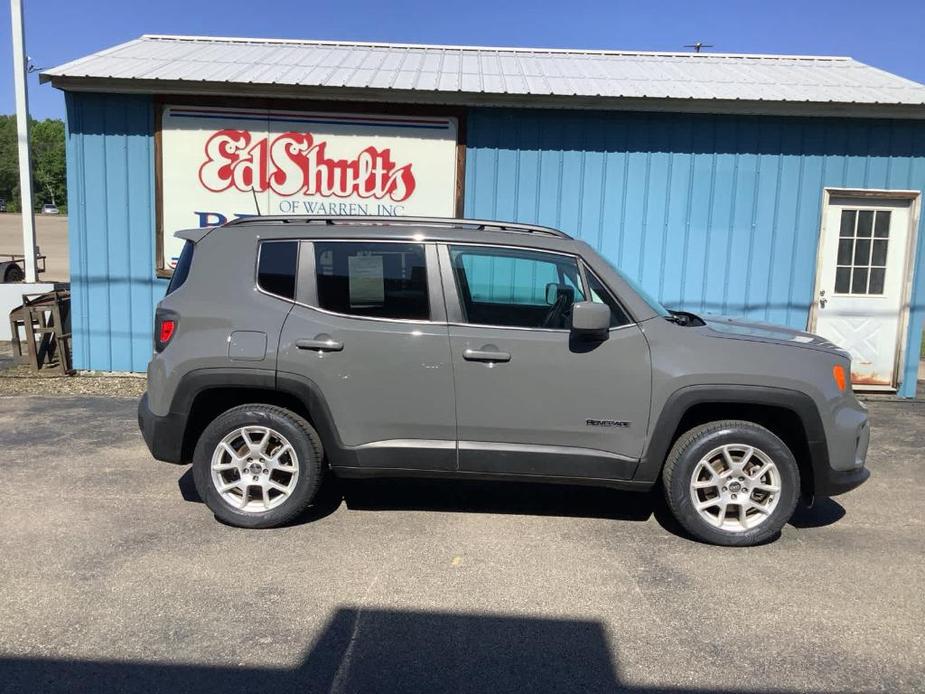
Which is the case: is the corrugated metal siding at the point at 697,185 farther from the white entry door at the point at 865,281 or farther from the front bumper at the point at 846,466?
the front bumper at the point at 846,466

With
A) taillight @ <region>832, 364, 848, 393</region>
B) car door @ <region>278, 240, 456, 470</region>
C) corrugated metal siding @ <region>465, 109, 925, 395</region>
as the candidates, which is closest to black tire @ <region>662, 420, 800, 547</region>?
taillight @ <region>832, 364, 848, 393</region>

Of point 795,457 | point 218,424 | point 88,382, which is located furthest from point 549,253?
point 88,382

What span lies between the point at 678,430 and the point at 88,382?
6938mm

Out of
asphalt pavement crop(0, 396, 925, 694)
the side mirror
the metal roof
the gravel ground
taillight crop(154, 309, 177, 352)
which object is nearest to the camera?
asphalt pavement crop(0, 396, 925, 694)

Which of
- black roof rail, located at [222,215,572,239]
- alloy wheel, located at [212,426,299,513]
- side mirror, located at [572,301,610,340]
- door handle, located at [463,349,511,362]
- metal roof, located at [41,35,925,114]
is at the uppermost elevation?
metal roof, located at [41,35,925,114]

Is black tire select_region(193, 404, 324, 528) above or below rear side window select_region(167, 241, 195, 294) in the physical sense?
below

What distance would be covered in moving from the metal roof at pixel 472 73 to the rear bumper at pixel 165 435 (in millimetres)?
5052

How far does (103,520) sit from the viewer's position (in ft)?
15.4

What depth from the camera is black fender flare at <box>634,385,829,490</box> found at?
4293mm

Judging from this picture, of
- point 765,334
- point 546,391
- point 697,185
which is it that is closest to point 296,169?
point 697,185

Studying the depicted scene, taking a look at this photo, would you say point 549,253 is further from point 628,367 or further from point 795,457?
point 795,457

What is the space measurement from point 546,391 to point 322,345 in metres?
1.31

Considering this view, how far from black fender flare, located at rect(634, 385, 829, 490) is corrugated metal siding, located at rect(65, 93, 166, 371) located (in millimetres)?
6713

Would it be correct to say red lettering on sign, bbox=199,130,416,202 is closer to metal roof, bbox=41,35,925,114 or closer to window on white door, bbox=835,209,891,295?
metal roof, bbox=41,35,925,114
